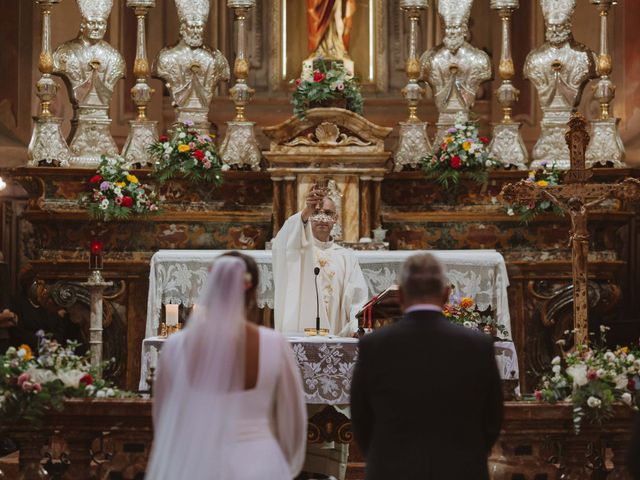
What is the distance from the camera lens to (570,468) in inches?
334

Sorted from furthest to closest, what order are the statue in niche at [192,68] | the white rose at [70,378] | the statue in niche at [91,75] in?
the statue in niche at [192,68] < the statue in niche at [91,75] < the white rose at [70,378]

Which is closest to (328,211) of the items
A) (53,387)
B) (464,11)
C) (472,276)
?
(472,276)

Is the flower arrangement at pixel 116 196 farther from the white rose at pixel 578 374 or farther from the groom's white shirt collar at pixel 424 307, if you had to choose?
the groom's white shirt collar at pixel 424 307

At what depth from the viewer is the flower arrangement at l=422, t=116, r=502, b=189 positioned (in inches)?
511

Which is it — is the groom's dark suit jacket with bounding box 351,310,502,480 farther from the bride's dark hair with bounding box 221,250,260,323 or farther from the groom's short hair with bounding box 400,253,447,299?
the bride's dark hair with bounding box 221,250,260,323

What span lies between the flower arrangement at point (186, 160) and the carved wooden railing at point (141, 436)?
4.66m

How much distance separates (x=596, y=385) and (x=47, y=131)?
22.2 feet

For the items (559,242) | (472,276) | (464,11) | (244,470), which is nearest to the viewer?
(244,470)

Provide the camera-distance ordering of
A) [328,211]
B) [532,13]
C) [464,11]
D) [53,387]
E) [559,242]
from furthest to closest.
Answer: [532,13] < [464,11] < [559,242] < [328,211] < [53,387]

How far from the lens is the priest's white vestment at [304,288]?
410 inches

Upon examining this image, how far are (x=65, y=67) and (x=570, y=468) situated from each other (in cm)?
714

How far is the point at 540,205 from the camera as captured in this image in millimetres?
12742

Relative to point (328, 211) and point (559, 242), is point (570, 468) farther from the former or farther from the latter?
point (559, 242)

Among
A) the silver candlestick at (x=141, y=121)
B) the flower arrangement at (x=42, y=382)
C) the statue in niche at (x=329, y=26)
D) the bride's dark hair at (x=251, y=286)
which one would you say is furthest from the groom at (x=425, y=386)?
the statue in niche at (x=329, y=26)
